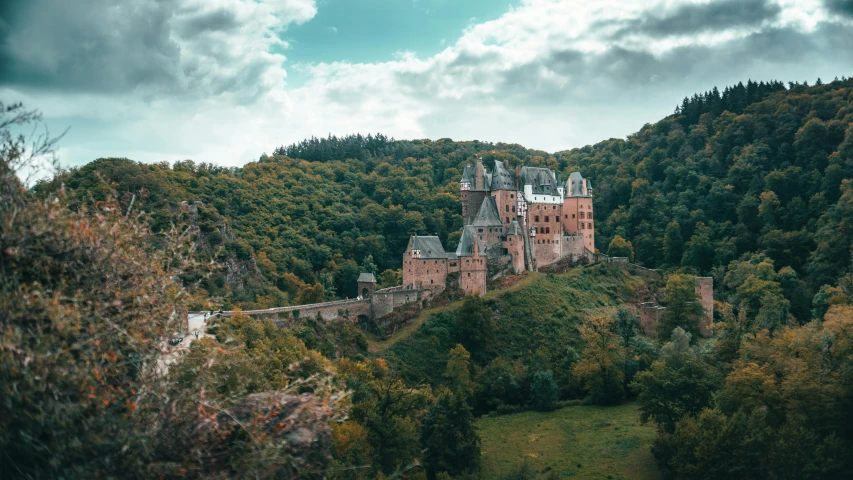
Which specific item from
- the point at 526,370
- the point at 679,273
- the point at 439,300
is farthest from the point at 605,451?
the point at 679,273

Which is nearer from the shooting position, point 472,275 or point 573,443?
point 573,443

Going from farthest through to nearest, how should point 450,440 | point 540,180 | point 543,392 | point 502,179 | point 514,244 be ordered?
point 540,180
point 502,179
point 514,244
point 543,392
point 450,440

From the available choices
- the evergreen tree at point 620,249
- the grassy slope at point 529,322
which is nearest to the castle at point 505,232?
the grassy slope at point 529,322

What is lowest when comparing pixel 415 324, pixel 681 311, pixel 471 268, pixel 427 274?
pixel 681 311

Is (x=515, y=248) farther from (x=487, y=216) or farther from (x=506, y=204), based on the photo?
(x=506, y=204)

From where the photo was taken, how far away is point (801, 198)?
239ft

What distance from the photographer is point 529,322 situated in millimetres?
53781

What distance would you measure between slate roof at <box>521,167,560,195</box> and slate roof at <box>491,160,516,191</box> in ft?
4.28

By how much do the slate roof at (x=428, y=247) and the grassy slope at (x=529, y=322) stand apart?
12.2 ft

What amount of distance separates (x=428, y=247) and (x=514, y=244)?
759 cm

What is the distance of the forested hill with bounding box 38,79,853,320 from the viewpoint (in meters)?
63.9

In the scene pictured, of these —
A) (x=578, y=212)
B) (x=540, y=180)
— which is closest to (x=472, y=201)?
(x=540, y=180)

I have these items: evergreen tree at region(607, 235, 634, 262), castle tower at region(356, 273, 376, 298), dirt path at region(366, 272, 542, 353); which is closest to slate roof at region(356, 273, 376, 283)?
castle tower at region(356, 273, 376, 298)

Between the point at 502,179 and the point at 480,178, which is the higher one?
the point at 480,178
